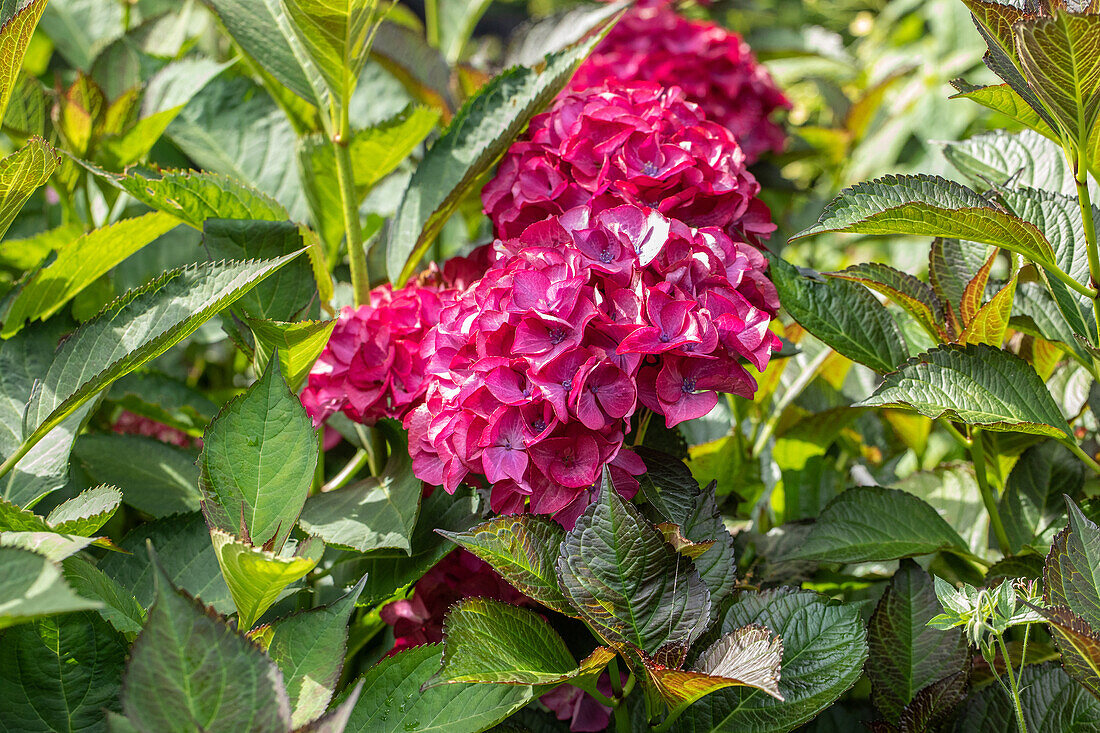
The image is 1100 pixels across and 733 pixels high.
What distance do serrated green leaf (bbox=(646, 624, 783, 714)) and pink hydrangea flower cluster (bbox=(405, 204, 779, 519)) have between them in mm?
149

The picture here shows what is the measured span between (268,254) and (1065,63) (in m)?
0.72

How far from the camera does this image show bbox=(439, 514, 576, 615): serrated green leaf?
69 cm

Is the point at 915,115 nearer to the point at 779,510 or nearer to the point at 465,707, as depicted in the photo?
the point at 779,510

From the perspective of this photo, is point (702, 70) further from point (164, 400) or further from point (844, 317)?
point (164, 400)

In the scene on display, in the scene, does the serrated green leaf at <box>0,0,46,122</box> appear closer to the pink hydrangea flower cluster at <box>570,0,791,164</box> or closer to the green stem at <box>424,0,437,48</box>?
the pink hydrangea flower cluster at <box>570,0,791,164</box>

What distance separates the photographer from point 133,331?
79 centimetres

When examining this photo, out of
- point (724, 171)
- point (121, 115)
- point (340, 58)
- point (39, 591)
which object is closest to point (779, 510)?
point (724, 171)

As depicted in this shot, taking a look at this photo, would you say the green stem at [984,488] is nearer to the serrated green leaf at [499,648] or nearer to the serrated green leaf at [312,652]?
the serrated green leaf at [499,648]

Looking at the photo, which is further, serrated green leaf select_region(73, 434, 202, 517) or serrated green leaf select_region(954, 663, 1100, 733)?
serrated green leaf select_region(73, 434, 202, 517)

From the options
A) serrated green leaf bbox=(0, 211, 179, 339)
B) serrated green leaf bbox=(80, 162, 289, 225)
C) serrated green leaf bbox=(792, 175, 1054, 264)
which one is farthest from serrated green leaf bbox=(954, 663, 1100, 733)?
serrated green leaf bbox=(0, 211, 179, 339)

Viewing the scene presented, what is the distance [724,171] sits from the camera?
86 centimetres

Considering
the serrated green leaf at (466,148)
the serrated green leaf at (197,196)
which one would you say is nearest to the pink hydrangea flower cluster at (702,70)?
the serrated green leaf at (466,148)

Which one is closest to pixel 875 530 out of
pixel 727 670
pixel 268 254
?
pixel 727 670

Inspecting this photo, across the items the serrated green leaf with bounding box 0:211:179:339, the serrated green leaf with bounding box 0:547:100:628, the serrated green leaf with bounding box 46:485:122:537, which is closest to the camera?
the serrated green leaf with bounding box 0:547:100:628
